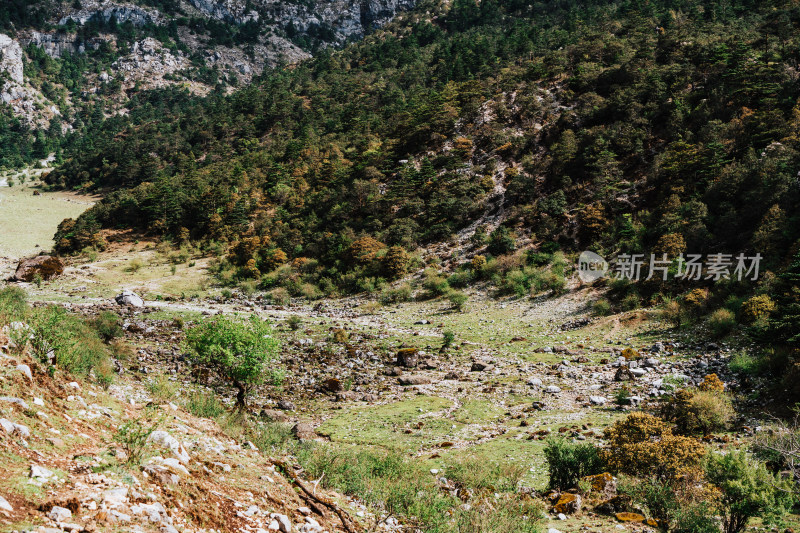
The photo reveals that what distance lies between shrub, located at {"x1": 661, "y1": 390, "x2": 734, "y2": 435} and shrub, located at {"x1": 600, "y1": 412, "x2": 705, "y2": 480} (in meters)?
2.22

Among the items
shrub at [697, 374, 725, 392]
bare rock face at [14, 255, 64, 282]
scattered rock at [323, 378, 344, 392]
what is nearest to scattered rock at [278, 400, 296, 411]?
scattered rock at [323, 378, 344, 392]

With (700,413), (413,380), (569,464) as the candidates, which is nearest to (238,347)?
(413,380)

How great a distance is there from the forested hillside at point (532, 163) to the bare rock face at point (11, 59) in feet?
367

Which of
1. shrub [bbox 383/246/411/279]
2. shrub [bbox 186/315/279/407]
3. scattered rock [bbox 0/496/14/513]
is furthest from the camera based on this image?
shrub [bbox 383/246/411/279]

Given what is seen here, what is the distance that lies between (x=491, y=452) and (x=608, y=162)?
3493 cm

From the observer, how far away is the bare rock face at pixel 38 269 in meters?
42.9

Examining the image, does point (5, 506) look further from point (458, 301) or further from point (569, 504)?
point (458, 301)

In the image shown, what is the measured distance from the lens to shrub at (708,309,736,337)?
18953 millimetres

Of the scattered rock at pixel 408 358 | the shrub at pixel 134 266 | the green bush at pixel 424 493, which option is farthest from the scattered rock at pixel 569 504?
the shrub at pixel 134 266

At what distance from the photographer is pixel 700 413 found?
1275 centimetres

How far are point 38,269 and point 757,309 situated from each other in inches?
2242

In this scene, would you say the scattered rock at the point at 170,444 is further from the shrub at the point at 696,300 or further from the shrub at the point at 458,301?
the shrub at the point at 458,301

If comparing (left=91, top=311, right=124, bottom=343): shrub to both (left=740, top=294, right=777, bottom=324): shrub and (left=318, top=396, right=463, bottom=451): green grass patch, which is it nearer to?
(left=318, top=396, right=463, bottom=451): green grass patch

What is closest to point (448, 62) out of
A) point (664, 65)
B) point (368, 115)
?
point (368, 115)
